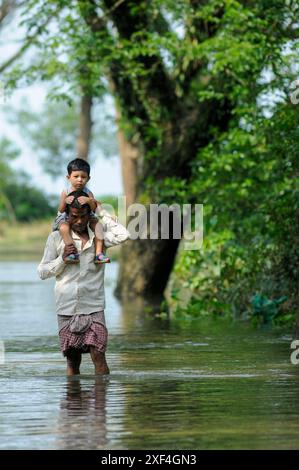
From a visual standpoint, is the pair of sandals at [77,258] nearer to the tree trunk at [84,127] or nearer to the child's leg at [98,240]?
the child's leg at [98,240]

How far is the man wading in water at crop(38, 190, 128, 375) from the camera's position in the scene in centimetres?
1040

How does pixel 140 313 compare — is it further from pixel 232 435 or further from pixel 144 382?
pixel 232 435

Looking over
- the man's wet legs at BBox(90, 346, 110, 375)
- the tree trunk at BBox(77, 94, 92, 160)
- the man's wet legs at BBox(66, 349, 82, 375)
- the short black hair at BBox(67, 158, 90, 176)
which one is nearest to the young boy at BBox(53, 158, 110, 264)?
the short black hair at BBox(67, 158, 90, 176)

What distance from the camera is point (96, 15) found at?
21.1 m

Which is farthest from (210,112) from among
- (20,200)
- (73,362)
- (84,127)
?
(20,200)

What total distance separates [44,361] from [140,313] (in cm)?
719

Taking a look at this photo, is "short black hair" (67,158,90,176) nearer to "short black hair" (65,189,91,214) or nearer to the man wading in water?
"short black hair" (65,189,91,214)

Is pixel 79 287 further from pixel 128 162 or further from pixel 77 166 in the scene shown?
pixel 128 162

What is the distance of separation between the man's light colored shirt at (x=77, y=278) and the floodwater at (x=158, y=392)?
2.10 ft

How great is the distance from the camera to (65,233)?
33.8 ft

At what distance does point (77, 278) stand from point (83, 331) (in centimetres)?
44

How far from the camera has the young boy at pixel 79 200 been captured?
33.5ft

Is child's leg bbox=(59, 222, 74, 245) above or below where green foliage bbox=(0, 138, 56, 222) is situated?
below

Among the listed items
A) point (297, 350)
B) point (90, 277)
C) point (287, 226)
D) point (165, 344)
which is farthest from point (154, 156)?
point (90, 277)
